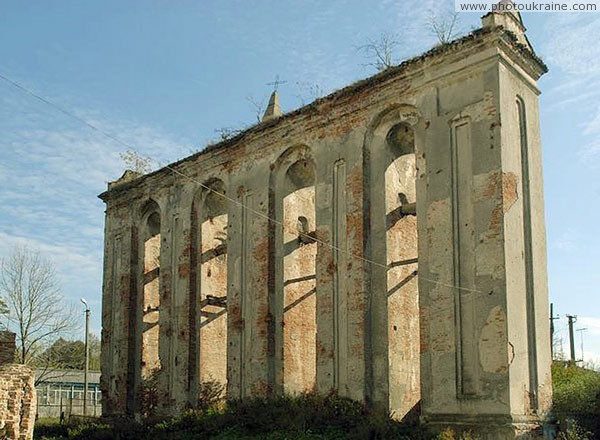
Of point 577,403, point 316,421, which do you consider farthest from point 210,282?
point 577,403

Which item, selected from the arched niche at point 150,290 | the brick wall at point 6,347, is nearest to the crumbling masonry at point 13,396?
the brick wall at point 6,347

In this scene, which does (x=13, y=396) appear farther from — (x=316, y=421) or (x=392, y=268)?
(x=392, y=268)

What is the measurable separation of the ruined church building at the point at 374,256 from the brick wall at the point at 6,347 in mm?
5324

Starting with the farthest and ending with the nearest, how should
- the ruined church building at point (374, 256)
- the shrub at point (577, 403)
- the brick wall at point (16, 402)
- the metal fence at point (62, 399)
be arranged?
the metal fence at point (62, 399), the brick wall at point (16, 402), the ruined church building at point (374, 256), the shrub at point (577, 403)

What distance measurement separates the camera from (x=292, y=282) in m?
18.9

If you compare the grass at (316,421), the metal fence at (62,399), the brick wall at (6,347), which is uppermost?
the brick wall at (6,347)

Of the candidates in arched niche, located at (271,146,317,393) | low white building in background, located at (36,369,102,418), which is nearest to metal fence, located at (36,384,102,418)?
low white building in background, located at (36,369,102,418)

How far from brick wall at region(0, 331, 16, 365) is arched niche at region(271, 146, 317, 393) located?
5.95 metres

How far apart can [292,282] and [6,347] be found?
6770 millimetres

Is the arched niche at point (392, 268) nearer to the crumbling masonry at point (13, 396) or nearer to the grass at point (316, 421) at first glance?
the grass at point (316, 421)

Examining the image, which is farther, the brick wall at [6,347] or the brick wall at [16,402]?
the brick wall at [6,347]

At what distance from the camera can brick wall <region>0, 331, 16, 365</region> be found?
1603cm

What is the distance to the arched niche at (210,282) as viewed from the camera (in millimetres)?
20641

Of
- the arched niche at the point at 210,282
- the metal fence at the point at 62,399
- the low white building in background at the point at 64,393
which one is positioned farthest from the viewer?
the low white building in background at the point at 64,393
